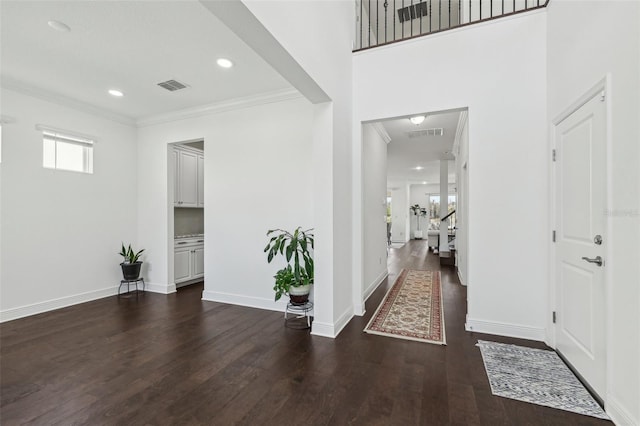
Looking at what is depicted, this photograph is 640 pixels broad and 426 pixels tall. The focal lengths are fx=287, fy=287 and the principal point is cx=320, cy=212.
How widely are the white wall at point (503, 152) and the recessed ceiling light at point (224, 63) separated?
222cm

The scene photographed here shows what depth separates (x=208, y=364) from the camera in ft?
8.10

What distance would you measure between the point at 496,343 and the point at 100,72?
527cm

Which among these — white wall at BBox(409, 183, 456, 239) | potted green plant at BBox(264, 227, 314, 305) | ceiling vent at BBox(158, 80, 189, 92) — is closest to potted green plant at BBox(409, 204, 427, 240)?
white wall at BBox(409, 183, 456, 239)

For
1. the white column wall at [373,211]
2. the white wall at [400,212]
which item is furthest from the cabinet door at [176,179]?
the white wall at [400,212]

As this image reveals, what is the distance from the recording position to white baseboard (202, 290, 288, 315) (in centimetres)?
389

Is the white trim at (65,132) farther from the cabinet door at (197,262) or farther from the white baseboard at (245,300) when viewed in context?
the white baseboard at (245,300)

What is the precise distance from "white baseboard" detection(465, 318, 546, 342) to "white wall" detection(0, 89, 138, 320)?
5366 millimetres

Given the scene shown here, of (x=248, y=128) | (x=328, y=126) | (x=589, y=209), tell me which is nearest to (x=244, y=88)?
(x=248, y=128)

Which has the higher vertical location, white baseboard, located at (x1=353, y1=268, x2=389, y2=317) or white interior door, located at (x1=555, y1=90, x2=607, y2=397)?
white interior door, located at (x1=555, y1=90, x2=607, y2=397)

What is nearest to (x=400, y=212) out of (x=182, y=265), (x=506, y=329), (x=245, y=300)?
(x=182, y=265)

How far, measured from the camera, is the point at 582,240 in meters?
2.19

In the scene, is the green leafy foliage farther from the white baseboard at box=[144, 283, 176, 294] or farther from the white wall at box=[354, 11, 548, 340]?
the white wall at box=[354, 11, 548, 340]

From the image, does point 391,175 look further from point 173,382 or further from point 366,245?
point 173,382

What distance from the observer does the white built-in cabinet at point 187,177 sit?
205 inches
